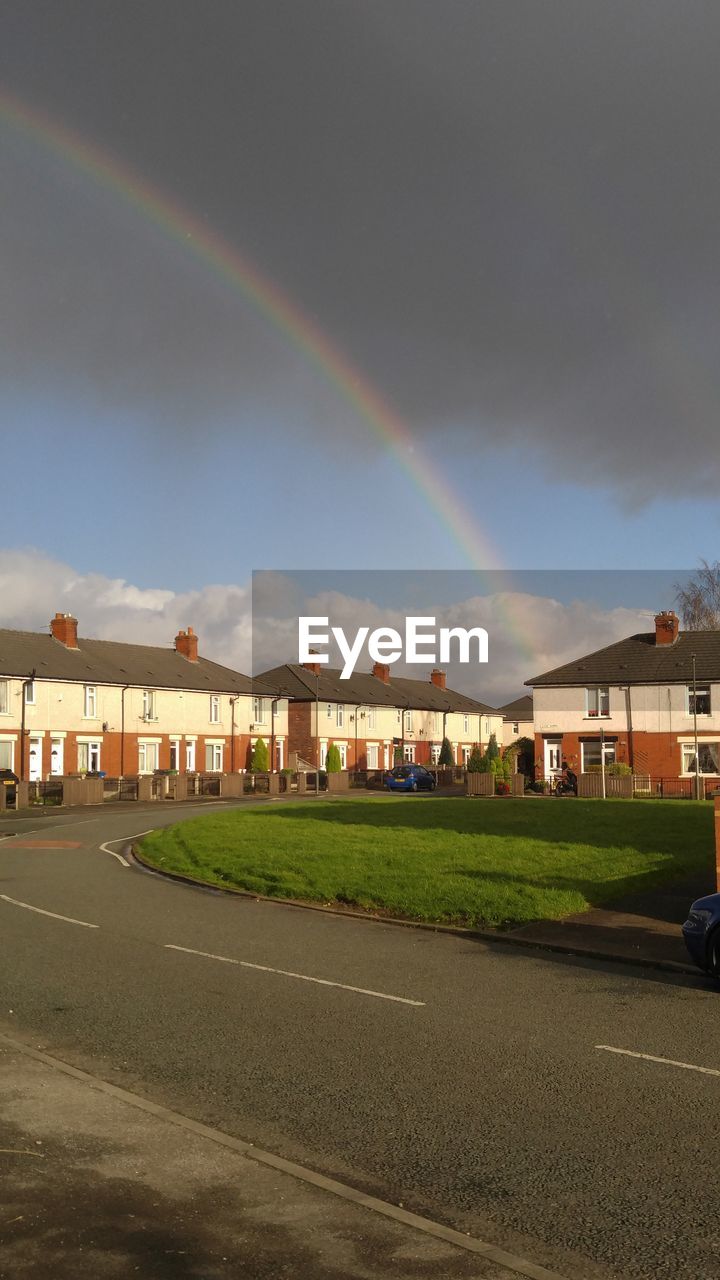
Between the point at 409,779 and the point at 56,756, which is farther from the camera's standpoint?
the point at 409,779

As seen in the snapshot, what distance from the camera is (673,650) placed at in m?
67.4

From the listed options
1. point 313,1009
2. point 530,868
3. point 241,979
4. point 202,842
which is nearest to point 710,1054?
point 313,1009

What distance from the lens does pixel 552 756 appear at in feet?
224

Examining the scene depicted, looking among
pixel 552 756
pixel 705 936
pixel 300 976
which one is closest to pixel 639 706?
pixel 552 756

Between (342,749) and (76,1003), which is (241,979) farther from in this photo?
(342,749)

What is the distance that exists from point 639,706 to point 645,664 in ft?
8.98

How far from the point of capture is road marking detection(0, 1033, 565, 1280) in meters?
5.17

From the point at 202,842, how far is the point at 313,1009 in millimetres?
17357

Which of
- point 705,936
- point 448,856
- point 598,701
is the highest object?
point 598,701

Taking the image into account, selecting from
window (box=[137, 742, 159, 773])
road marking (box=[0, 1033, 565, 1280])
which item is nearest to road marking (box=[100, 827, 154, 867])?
road marking (box=[0, 1033, 565, 1280])

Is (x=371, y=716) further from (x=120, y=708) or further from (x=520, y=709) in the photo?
(x=520, y=709)

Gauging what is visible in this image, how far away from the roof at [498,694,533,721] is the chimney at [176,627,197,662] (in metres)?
70.0

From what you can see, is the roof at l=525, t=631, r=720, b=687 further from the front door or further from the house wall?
the house wall

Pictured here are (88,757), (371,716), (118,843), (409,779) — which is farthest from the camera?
(371,716)
